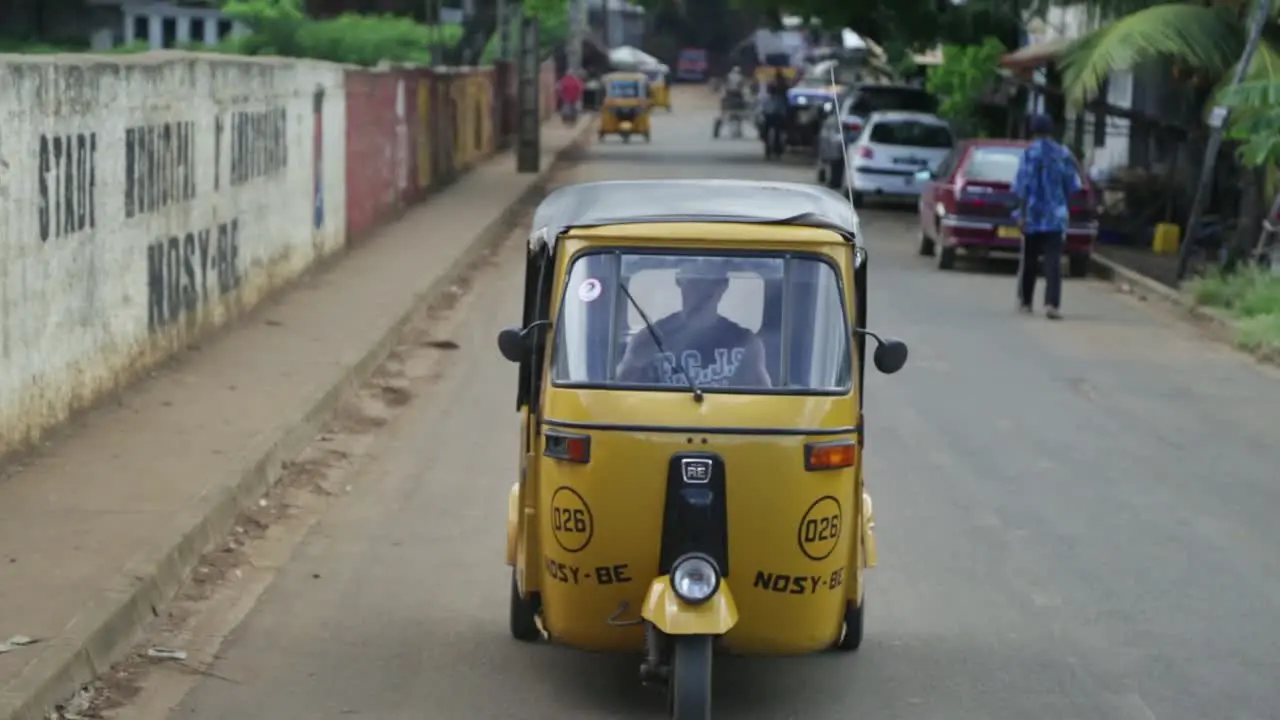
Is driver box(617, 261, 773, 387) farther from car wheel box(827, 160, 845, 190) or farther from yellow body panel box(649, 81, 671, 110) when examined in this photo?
yellow body panel box(649, 81, 671, 110)

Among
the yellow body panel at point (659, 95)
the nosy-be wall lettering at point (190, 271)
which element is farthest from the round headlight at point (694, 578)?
the yellow body panel at point (659, 95)

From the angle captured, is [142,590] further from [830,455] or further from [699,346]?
[830,455]

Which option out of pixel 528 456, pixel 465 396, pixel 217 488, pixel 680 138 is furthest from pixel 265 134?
pixel 680 138

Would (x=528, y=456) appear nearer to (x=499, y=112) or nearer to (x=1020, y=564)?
(x=1020, y=564)

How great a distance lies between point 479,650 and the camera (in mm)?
7871

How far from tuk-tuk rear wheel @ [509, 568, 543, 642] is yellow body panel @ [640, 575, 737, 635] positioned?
4.24 feet

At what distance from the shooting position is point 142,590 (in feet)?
26.7

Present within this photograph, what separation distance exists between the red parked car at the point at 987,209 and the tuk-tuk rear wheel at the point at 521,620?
1628cm

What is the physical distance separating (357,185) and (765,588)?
1840 centimetres

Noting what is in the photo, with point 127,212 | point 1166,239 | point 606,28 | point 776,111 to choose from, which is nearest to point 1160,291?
point 1166,239

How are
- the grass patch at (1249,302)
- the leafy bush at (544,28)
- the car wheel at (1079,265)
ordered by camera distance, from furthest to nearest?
1. the leafy bush at (544,28)
2. the car wheel at (1079,265)
3. the grass patch at (1249,302)

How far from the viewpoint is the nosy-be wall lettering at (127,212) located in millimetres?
10617

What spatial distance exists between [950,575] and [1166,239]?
60.9 ft

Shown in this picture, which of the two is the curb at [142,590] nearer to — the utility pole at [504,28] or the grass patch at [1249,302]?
the grass patch at [1249,302]
